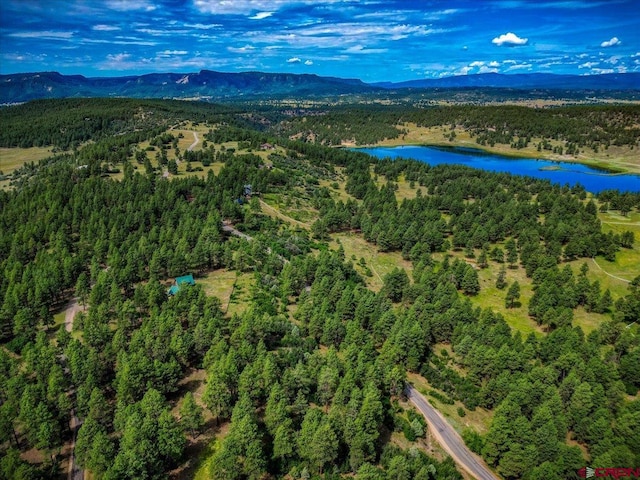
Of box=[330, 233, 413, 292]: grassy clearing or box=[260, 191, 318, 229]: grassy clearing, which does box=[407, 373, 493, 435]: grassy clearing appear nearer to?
box=[330, 233, 413, 292]: grassy clearing

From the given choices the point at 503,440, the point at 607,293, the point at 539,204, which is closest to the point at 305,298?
the point at 503,440

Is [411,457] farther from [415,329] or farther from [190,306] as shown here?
[190,306]

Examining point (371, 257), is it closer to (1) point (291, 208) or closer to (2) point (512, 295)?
(2) point (512, 295)

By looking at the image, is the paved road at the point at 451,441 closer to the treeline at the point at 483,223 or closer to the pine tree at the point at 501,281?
the pine tree at the point at 501,281

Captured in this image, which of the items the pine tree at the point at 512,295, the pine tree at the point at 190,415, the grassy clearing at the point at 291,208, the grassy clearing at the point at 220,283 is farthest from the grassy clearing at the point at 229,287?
the pine tree at the point at 512,295

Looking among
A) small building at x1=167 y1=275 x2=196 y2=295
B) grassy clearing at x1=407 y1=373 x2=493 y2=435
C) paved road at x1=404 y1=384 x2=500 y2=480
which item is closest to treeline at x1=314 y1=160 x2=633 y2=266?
small building at x1=167 y1=275 x2=196 y2=295

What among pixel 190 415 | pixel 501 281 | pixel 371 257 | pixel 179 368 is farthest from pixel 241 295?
pixel 501 281

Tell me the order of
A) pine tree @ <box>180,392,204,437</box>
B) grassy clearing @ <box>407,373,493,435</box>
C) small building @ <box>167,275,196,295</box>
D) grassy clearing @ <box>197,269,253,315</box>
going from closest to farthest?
pine tree @ <box>180,392,204,437</box>, grassy clearing @ <box>407,373,493,435</box>, grassy clearing @ <box>197,269,253,315</box>, small building @ <box>167,275,196,295</box>
